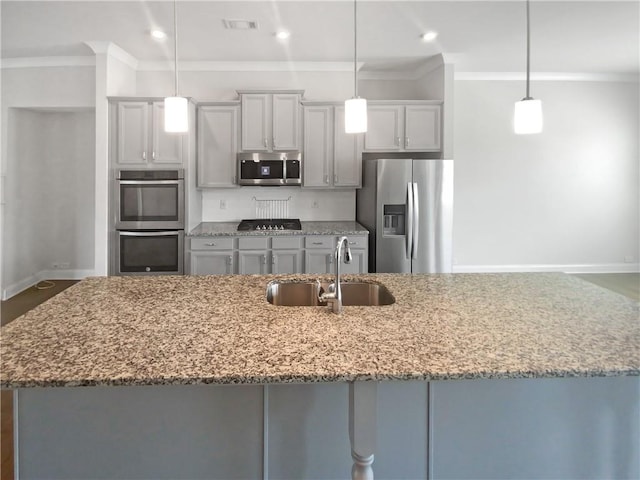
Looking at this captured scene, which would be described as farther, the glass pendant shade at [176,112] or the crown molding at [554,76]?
the crown molding at [554,76]

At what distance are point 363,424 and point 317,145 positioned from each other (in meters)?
3.64

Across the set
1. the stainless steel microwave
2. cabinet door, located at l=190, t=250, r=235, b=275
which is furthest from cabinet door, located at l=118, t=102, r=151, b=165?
cabinet door, located at l=190, t=250, r=235, b=275

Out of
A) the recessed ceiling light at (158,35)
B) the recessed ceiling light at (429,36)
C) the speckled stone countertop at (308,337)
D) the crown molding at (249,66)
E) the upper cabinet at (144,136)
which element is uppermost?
the crown molding at (249,66)

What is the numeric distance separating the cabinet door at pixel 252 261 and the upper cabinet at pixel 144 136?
3.65 ft

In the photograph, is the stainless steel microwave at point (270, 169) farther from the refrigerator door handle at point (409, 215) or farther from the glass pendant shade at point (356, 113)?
the glass pendant shade at point (356, 113)

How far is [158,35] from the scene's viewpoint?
13.0 ft

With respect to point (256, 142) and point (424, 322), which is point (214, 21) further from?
point (424, 322)

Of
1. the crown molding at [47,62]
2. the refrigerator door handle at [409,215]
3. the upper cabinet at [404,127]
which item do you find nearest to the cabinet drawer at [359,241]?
the refrigerator door handle at [409,215]

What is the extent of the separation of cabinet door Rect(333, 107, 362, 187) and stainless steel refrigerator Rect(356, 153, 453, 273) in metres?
0.41

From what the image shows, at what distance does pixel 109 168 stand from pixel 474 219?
4328 mm

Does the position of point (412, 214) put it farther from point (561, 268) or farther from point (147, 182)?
point (561, 268)

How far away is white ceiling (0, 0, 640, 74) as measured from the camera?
338 centimetres

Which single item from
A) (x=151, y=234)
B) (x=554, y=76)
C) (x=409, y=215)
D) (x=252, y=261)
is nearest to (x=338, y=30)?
(x=409, y=215)

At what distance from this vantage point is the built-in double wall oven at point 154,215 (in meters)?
4.21
